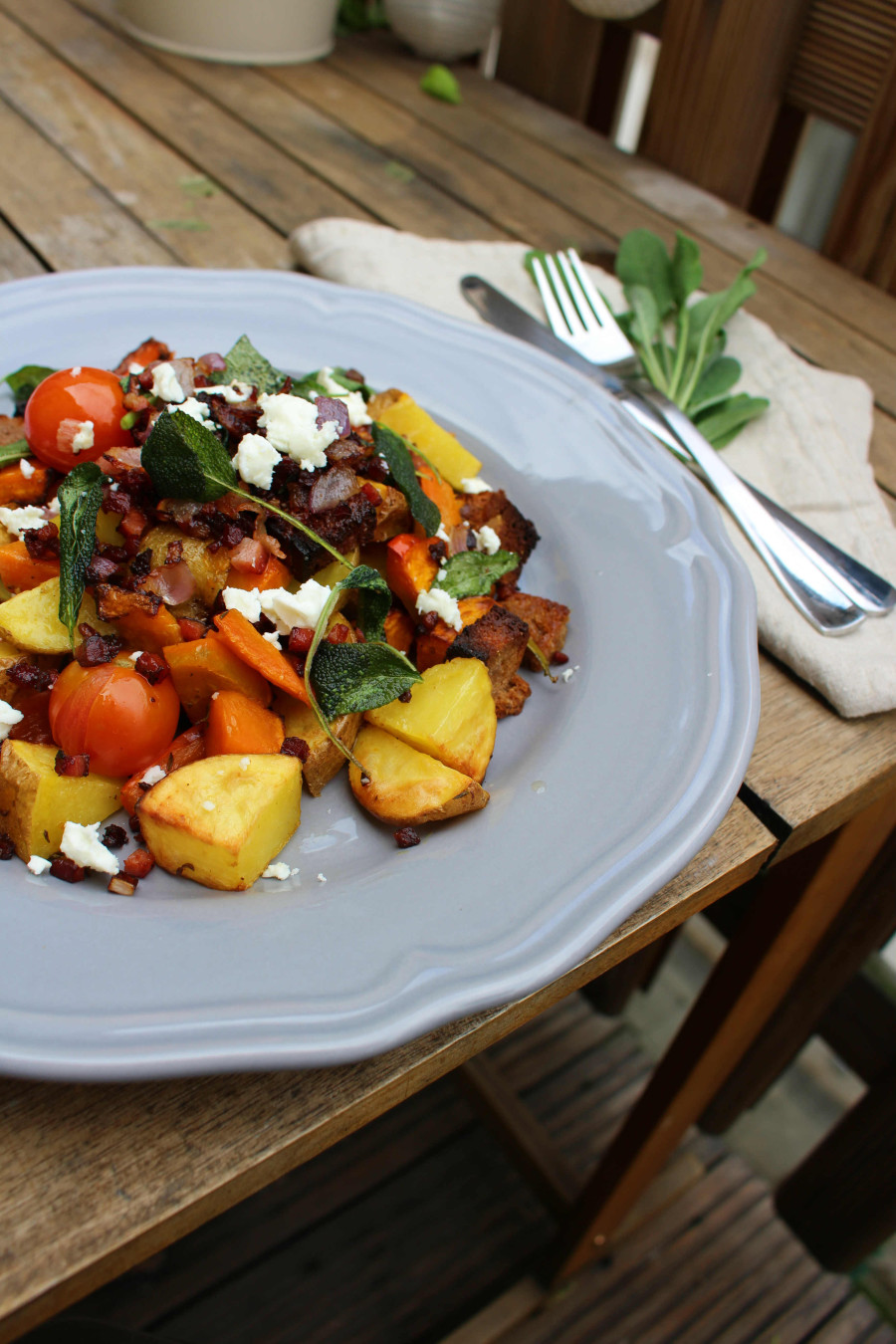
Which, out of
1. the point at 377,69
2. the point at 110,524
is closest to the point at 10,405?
the point at 110,524

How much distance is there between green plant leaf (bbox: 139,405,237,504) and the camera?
1.20 meters

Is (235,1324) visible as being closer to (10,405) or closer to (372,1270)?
(372,1270)

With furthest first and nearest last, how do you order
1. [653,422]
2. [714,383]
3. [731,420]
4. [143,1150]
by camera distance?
1. [714,383]
2. [731,420]
3. [653,422]
4. [143,1150]

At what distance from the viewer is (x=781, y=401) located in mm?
1986

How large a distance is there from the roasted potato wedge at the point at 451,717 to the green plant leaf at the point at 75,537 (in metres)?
0.38

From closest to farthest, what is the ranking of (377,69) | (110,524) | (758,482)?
(110,524)
(758,482)
(377,69)

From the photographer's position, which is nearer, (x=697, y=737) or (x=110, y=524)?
(x=697, y=737)

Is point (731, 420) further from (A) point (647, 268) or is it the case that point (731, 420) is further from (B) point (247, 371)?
(B) point (247, 371)

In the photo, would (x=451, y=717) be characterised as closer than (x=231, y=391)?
Yes

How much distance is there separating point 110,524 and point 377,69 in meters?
2.85

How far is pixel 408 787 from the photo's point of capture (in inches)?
44.3

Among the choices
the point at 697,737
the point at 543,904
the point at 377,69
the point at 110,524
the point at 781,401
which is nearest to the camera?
the point at 543,904

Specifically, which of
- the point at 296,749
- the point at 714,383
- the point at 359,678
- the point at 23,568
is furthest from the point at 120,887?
the point at 714,383

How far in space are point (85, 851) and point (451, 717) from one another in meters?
0.44
